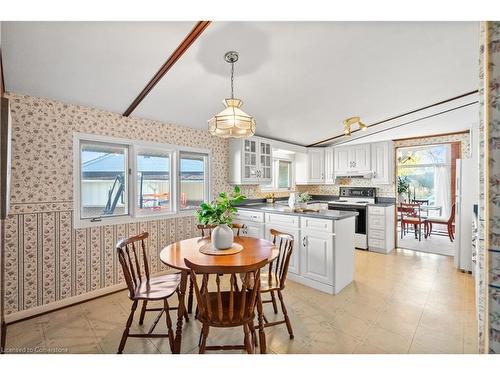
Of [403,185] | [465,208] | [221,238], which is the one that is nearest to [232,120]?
[221,238]

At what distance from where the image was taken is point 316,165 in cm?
520

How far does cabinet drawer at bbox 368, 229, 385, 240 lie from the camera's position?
4160 millimetres

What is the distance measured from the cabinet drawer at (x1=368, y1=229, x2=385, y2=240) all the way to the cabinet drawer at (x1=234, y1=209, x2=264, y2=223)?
2284 mm

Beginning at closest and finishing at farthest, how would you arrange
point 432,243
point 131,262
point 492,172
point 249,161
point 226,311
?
point 492,172 → point 226,311 → point 131,262 → point 249,161 → point 432,243

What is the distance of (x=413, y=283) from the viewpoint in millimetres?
2902

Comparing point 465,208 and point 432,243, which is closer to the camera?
point 465,208

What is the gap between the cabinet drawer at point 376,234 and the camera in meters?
4.16

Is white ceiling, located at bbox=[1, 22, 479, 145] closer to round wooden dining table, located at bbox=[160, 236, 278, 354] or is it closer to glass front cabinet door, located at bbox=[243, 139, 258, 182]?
glass front cabinet door, located at bbox=[243, 139, 258, 182]

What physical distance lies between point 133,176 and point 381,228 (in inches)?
162

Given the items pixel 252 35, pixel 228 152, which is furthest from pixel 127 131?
pixel 252 35

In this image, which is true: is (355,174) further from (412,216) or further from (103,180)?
(103,180)

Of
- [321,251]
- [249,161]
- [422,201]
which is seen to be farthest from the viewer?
[422,201]
